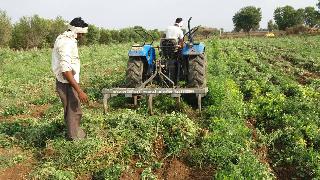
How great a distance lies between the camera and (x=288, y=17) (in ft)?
256

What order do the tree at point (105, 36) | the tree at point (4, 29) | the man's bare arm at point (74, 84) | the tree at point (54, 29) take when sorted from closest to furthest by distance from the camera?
the man's bare arm at point (74, 84)
the tree at point (4, 29)
the tree at point (54, 29)
the tree at point (105, 36)

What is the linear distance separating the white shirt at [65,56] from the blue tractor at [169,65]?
2.58 m

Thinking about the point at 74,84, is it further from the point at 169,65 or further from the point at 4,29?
the point at 4,29

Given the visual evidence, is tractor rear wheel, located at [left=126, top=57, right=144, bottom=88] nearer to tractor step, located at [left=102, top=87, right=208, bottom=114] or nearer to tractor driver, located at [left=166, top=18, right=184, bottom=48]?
tractor step, located at [left=102, top=87, right=208, bottom=114]

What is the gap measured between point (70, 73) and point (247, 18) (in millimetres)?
74609

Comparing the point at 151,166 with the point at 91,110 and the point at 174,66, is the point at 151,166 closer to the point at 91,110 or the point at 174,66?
the point at 91,110

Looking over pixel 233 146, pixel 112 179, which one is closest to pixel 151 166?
pixel 112 179

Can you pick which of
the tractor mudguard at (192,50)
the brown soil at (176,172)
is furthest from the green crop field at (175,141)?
the tractor mudguard at (192,50)

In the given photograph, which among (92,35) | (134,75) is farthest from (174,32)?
(92,35)

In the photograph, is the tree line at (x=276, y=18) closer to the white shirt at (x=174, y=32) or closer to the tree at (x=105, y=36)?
the tree at (x=105, y=36)

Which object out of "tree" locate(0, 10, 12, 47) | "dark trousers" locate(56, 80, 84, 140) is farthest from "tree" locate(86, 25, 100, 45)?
"dark trousers" locate(56, 80, 84, 140)

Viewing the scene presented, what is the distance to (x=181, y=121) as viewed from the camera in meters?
7.41

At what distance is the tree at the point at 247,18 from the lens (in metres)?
78.2

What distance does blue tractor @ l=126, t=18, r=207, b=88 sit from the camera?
32.0 ft
